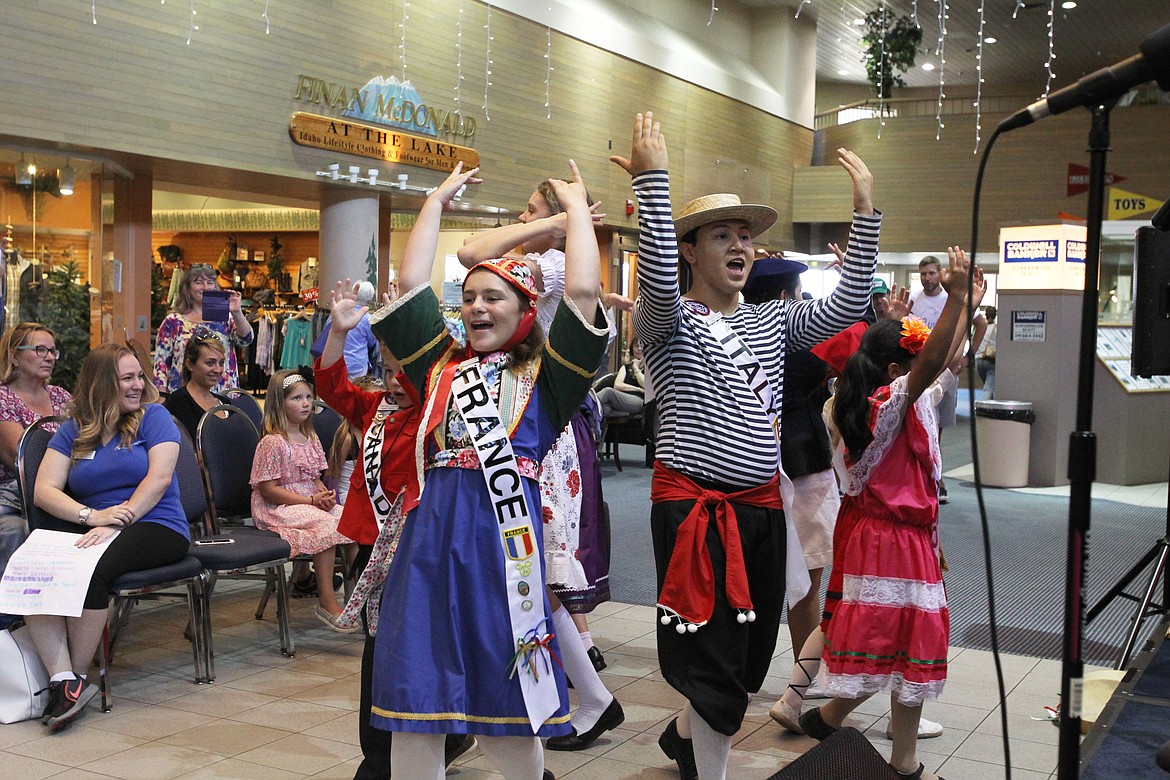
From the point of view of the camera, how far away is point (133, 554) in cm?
373

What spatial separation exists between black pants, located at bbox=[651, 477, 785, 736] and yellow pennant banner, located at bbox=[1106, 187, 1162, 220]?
11.5 m

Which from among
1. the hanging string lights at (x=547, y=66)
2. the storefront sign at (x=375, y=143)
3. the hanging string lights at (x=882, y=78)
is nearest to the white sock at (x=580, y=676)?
the storefront sign at (x=375, y=143)

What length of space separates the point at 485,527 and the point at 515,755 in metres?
0.50

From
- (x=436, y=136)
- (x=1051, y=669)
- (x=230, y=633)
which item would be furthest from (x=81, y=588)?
(x=436, y=136)

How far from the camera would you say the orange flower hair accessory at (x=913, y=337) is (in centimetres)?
317

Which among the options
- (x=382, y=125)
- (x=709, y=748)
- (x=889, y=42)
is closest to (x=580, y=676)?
(x=709, y=748)

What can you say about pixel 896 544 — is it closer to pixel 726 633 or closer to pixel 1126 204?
pixel 726 633

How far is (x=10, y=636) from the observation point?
359 centimetres

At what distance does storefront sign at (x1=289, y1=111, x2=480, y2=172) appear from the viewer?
914 cm

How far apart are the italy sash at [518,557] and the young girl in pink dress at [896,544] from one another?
44.2 inches

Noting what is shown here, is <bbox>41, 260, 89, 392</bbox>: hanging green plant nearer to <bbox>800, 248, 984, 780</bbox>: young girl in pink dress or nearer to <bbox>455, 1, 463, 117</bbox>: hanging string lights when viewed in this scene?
<bbox>455, 1, 463, 117</bbox>: hanging string lights

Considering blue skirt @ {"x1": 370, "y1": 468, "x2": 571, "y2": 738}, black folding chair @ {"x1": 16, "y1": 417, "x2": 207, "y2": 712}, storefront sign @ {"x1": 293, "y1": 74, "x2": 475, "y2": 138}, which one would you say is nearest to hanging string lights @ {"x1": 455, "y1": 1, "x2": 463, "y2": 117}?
storefront sign @ {"x1": 293, "y1": 74, "x2": 475, "y2": 138}

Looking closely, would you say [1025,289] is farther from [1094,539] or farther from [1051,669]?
[1051,669]

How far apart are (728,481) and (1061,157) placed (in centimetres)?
1390
